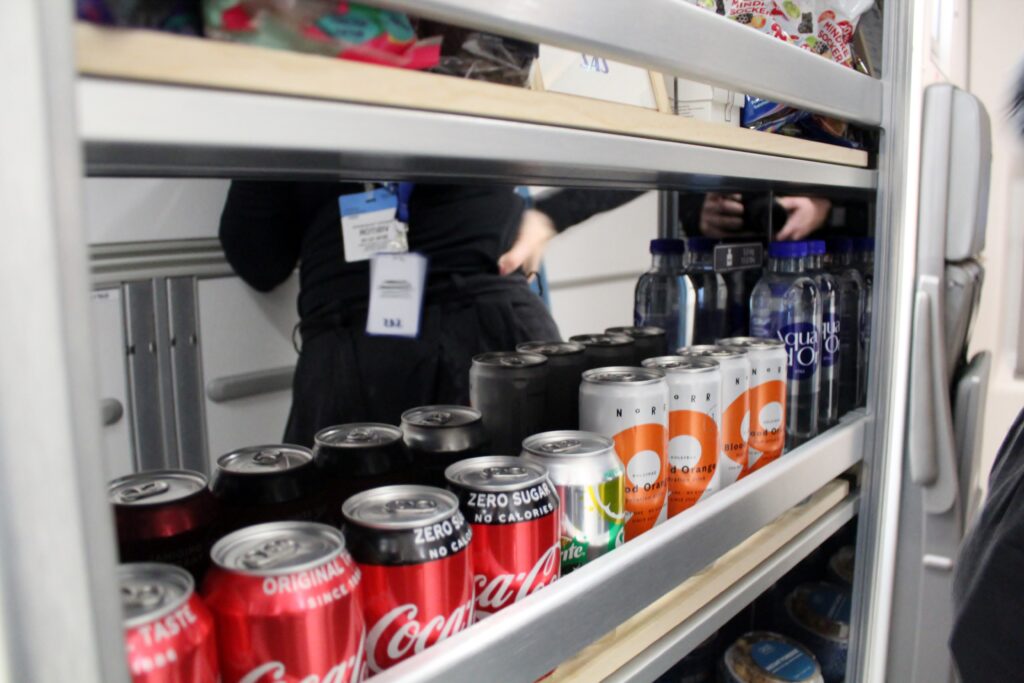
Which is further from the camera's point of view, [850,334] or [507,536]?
[850,334]

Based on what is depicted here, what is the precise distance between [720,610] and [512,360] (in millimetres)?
401

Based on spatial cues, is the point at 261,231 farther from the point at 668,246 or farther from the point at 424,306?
the point at 668,246

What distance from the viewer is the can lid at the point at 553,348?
3.21ft

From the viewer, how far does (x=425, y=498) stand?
0.62 metres

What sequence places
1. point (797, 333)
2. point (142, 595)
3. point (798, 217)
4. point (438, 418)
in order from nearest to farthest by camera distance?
point (142, 595) → point (438, 418) → point (797, 333) → point (798, 217)

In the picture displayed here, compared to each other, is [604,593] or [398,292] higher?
[398,292]

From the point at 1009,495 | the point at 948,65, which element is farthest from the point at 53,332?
the point at 948,65

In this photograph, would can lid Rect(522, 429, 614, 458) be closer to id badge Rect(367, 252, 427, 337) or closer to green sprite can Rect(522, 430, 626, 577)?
→ green sprite can Rect(522, 430, 626, 577)

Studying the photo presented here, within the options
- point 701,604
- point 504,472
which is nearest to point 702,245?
point 701,604

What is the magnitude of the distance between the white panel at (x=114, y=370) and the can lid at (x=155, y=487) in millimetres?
1327

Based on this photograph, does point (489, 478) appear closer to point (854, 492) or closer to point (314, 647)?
point (314, 647)

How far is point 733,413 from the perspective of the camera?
99cm

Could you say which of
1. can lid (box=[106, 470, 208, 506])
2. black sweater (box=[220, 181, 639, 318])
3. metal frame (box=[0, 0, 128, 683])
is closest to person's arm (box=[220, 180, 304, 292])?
black sweater (box=[220, 181, 639, 318])

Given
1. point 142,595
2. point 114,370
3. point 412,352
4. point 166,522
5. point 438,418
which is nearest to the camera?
point 142,595
